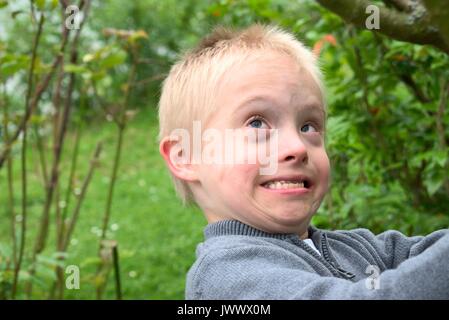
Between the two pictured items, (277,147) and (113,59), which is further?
(113,59)

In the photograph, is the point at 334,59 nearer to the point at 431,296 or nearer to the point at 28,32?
the point at 431,296

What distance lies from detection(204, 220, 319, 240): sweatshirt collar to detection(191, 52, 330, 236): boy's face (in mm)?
12

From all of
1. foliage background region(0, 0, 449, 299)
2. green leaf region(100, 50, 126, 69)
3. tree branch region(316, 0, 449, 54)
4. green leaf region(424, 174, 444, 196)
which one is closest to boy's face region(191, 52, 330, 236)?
tree branch region(316, 0, 449, 54)

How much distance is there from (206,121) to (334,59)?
5.18 ft

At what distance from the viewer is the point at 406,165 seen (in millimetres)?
2945

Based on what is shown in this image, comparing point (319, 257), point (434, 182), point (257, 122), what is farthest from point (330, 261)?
point (434, 182)

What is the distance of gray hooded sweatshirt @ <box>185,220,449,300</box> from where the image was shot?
1.19m

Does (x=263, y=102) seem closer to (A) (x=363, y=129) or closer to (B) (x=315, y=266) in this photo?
(B) (x=315, y=266)

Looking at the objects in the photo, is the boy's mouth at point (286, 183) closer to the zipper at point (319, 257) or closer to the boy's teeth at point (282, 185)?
the boy's teeth at point (282, 185)

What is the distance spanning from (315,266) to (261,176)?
0.20 metres

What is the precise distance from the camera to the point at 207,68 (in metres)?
1.64

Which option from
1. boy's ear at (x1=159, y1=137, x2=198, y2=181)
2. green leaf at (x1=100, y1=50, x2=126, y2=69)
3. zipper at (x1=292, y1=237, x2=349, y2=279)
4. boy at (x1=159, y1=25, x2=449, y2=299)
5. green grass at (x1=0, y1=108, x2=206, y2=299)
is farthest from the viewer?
green grass at (x1=0, y1=108, x2=206, y2=299)

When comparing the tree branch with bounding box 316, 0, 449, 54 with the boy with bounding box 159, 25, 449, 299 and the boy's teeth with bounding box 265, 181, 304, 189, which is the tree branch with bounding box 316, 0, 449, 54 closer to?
the boy with bounding box 159, 25, 449, 299

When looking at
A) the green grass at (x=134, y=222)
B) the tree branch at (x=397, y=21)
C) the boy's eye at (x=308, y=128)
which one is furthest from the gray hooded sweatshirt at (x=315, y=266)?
the green grass at (x=134, y=222)
